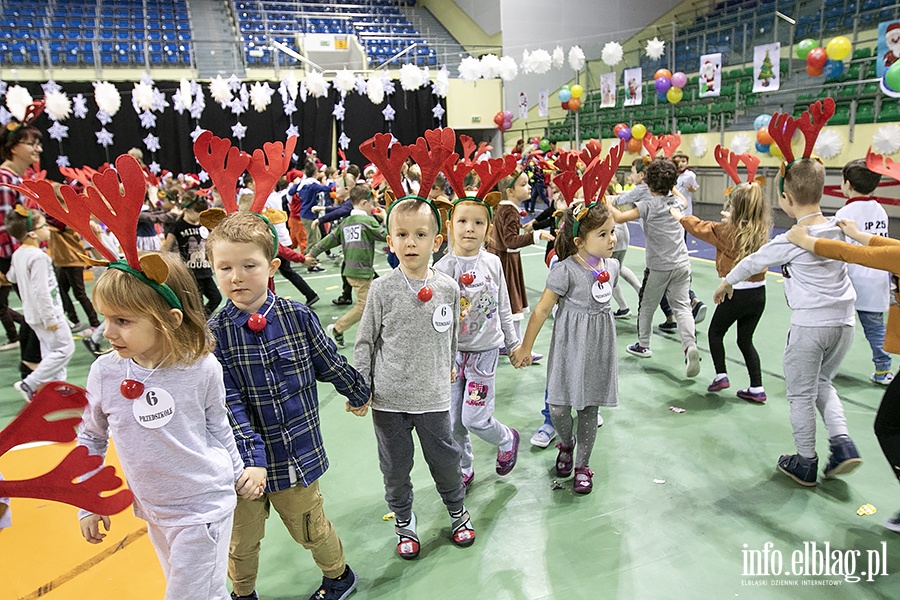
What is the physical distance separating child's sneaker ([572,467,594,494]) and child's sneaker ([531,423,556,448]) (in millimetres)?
452

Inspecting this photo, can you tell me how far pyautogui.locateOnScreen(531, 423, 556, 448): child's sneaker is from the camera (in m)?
3.39

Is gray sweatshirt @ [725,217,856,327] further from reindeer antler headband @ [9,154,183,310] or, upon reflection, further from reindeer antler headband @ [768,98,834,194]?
reindeer antler headband @ [9,154,183,310]

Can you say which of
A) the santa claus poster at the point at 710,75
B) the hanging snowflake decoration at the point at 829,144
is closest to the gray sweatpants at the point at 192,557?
the hanging snowflake decoration at the point at 829,144

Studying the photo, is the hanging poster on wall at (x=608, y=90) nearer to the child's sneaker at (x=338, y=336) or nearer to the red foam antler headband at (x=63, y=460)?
the child's sneaker at (x=338, y=336)

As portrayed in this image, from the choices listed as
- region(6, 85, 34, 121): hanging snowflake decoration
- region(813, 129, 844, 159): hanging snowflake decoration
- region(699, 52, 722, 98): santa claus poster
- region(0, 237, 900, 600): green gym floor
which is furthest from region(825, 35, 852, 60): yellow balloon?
region(6, 85, 34, 121): hanging snowflake decoration

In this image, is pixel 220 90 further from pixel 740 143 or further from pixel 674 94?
pixel 740 143

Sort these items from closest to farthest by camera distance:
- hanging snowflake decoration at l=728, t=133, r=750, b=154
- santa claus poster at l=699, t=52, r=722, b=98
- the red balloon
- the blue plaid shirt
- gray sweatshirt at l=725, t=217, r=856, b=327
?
the blue plaid shirt
gray sweatshirt at l=725, t=217, r=856, b=327
the red balloon
hanging snowflake decoration at l=728, t=133, r=750, b=154
santa claus poster at l=699, t=52, r=722, b=98

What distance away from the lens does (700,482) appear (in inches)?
117

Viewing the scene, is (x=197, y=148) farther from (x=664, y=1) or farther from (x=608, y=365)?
(x=664, y=1)

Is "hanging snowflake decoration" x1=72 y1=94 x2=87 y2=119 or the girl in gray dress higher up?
"hanging snowflake decoration" x1=72 y1=94 x2=87 y2=119

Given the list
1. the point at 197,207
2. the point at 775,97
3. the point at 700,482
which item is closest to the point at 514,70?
the point at 775,97

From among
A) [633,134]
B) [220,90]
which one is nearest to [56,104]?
[220,90]

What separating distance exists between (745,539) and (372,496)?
1.68 meters

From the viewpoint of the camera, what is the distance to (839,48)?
965cm
